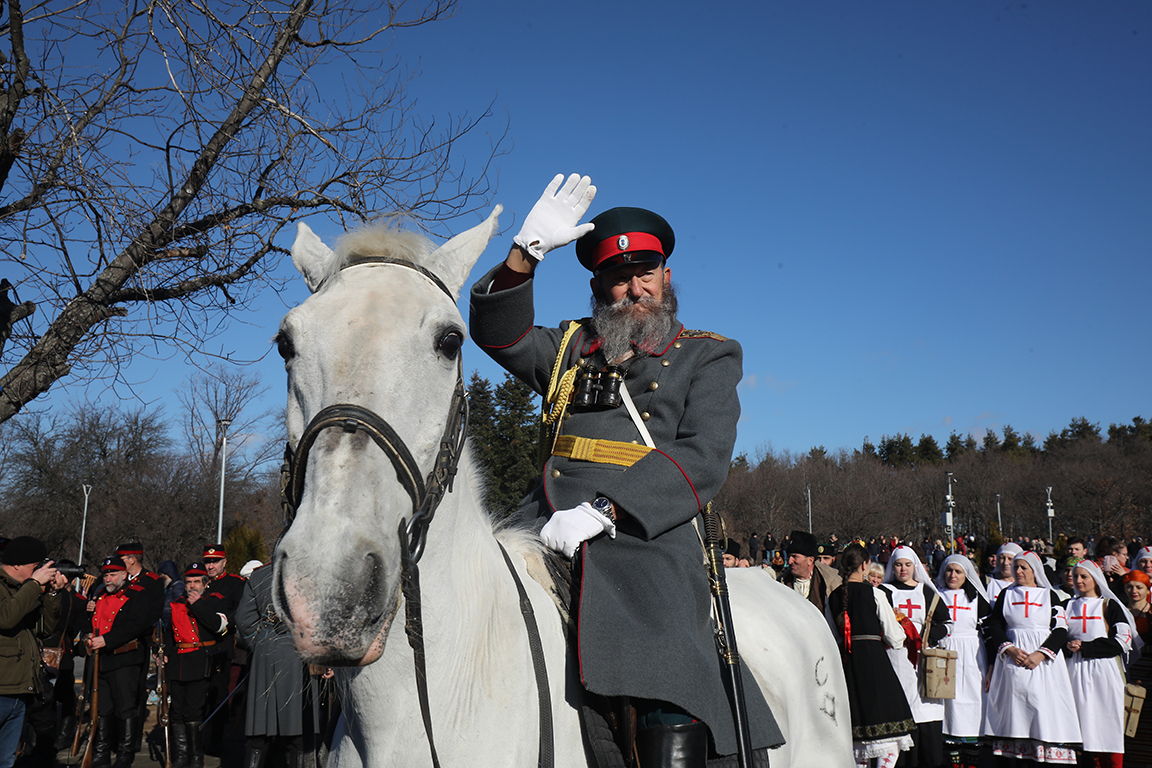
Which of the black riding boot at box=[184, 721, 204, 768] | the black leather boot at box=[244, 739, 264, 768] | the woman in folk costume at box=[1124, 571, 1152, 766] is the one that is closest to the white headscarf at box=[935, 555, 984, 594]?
the woman in folk costume at box=[1124, 571, 1152, 766]

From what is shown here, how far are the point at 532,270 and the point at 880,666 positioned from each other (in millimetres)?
7658

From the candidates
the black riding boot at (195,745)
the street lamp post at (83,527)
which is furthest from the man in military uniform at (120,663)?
the street lamp post at (83,527)

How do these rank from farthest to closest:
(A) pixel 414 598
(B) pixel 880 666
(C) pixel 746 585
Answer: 1. (B) pixel 880 666
2. (C) pixel 746 585
3. (A) pixel 414 598

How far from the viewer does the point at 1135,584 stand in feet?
33.9

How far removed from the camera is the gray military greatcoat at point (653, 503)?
2.66 metres

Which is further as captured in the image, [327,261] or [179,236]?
[179,236]

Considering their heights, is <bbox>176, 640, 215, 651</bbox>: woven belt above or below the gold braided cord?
below

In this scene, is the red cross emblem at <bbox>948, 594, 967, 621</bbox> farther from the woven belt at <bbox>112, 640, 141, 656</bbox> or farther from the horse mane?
the woven belt at <bbox>112, 640, 141, 656</bbox>

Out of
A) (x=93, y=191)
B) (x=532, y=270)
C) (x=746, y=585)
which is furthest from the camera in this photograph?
(x=93, y=191)

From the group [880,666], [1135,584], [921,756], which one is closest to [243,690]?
[880,666]

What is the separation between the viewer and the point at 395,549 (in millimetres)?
1922

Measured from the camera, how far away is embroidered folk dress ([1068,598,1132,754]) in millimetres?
9406

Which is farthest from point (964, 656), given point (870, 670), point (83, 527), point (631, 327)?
point (83, 527)

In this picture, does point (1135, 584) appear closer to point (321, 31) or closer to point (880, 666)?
point (880, 666)
